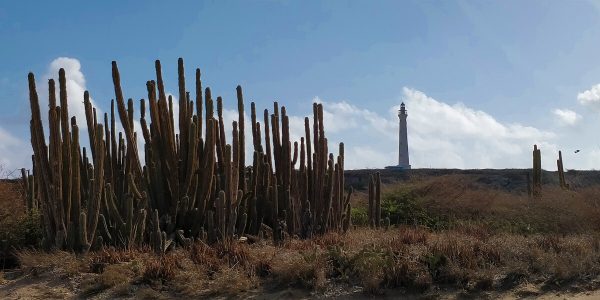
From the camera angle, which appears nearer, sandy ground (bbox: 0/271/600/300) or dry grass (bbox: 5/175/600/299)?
sandy ground (bbox: 0/271/600/300)

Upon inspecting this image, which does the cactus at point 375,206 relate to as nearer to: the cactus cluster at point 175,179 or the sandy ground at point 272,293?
the cactus cluster at point 175,179

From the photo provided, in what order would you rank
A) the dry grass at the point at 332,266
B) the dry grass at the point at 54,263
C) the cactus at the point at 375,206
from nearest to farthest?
the dry grass at the point at 332,266 → the dry grass at the point at 54,263 → the cactus at the point at 375,206

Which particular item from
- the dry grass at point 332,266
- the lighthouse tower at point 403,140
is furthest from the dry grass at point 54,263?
the lighthouse tower at point 403,140

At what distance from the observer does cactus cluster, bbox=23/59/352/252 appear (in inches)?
452

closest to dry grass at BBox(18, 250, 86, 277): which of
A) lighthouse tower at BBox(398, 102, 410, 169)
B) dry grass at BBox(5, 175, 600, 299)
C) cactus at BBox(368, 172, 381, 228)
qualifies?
dry grass at BBox(5, 175, 600, 299)

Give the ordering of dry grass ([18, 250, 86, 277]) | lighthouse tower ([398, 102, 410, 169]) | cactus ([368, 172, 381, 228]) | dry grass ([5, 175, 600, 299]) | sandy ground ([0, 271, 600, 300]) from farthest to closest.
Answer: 1. lighthouse tower ([398, 102, 410, 169])
2. cactus ([368, 172, 381, 228])
3. dry grass ([18, 250, 86, 277])
4. dry grass ([5, 175, 600, 299])
5. sandy ground ([0, 271, 600, 300])

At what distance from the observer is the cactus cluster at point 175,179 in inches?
452

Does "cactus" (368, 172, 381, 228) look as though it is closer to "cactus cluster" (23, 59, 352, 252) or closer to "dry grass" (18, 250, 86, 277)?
"cactus cluster" (23, 59, 352, 252)

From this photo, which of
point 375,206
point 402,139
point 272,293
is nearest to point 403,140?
point 402,139

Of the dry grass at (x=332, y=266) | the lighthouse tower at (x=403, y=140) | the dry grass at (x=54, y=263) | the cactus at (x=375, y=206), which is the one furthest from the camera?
the lighthouse tower at (x=403, y=140)

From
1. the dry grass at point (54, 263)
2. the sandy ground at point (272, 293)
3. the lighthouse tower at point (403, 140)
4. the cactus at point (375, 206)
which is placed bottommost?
the sandy ground at point (272, 293)

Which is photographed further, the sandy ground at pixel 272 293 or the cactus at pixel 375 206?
the cactus at pixel 375 206

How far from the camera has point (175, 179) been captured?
12.6m

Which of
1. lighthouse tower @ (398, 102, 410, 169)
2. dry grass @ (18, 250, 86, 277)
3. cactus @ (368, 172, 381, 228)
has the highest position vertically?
lighthouse tower @ (398, 102, 410, 169)
